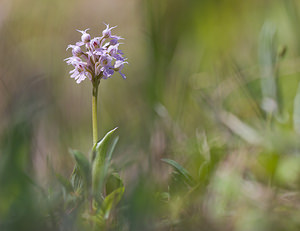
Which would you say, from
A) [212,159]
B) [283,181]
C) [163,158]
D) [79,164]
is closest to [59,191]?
[79,164]

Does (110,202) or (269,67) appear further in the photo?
(269,67)

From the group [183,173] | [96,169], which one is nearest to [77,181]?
[96,169]

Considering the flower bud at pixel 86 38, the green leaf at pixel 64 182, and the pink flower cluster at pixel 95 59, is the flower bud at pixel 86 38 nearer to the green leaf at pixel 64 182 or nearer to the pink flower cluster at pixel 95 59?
the pink flower cluster at pixel 95 59

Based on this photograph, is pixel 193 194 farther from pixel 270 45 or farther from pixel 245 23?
pixel 245 23

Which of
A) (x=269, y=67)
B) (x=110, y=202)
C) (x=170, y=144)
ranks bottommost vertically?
(x=110, y=202)

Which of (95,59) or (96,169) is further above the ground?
(95,59)

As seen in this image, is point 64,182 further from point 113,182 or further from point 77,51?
point 77,51

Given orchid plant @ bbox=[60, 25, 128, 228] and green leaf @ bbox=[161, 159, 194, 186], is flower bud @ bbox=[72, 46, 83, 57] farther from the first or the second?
green leaf @ bbox=[161, 159, 194, 186]

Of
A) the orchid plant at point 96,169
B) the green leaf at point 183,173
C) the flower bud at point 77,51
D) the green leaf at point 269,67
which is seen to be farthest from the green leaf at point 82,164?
the green leaf at point 269,67
